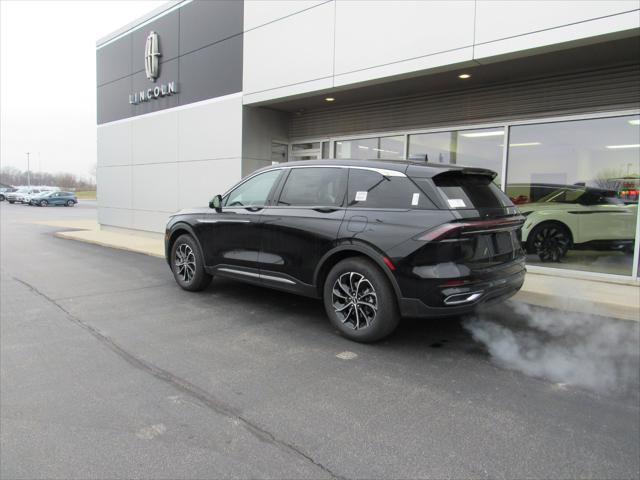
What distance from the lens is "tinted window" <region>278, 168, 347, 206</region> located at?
4.92 meters

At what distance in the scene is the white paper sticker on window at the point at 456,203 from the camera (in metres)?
4.14

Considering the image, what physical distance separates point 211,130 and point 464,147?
6.28 m

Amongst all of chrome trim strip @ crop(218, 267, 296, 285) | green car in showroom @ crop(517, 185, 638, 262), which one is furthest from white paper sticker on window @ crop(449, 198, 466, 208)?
green car in showroom @ crop(517, 185, 638, 262)

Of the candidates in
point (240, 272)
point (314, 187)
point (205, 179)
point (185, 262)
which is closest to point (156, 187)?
point (205, 179)

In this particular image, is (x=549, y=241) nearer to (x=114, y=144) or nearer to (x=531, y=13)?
(x=531, y=13)

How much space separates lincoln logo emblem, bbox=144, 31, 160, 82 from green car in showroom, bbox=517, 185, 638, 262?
1072 centimetres

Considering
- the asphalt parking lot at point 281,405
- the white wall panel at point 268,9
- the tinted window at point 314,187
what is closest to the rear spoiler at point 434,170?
the tinted window at point 314,187

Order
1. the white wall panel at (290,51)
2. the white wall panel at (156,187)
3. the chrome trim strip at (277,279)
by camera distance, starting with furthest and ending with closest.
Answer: the white wall panel at (156,187) → the white wall panel at (290,51) → the chrome trim strip at (277,279)

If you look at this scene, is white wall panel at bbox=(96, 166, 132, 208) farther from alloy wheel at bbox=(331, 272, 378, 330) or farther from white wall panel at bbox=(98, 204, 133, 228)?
alloy wheel at bbox=(331, 272, 378, 330)

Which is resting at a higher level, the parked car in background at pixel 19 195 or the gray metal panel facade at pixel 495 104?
the gray metal panel facade at pixel 495 104

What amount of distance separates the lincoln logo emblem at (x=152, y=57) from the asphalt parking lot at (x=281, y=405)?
9865mm

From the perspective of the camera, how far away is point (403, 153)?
9.71m

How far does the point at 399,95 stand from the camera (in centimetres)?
955

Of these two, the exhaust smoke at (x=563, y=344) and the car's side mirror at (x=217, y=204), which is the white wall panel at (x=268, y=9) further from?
the exhaust smoke at (x=563, y=344)
